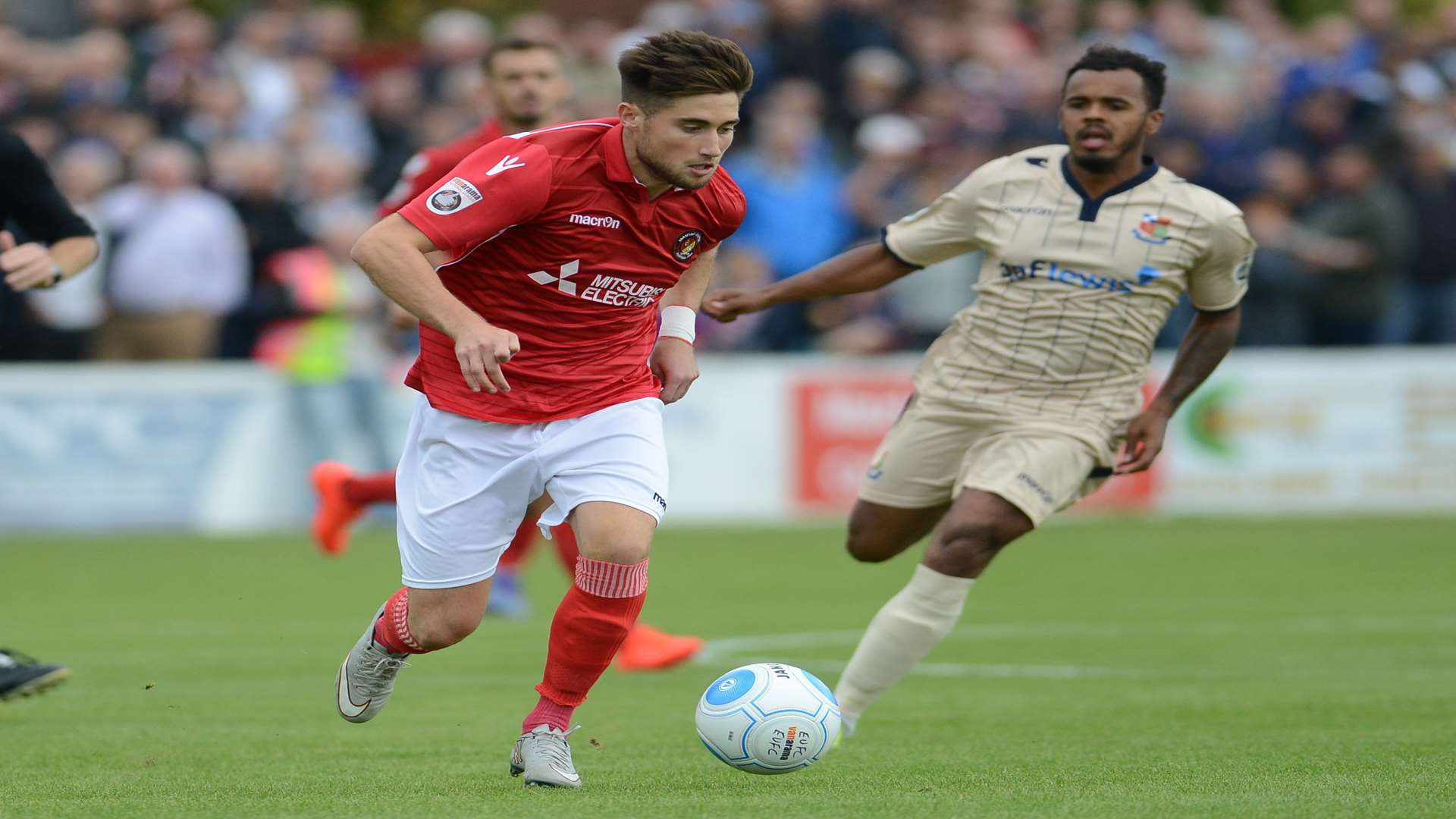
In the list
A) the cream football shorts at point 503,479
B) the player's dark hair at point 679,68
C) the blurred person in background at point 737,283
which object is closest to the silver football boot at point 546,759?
the cream football shorts at point 503,479

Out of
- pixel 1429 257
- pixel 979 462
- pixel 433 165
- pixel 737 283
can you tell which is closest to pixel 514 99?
pixel 433 165

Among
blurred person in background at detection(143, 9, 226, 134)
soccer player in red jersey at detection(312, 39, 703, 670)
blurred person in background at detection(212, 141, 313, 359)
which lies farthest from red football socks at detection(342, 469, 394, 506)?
blurred person in background at detection(143, 9, 226, 134)

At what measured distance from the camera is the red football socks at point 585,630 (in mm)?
5680

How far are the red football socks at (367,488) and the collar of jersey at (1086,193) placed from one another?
378cm

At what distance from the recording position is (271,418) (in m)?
15.5

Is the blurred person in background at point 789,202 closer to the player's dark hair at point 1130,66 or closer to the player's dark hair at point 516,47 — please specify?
the player's dark hair at point 516,47

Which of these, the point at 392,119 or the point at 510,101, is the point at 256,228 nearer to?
the point at 392,119

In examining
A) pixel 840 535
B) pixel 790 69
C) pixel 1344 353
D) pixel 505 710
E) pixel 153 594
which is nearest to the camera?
pixel 505 710

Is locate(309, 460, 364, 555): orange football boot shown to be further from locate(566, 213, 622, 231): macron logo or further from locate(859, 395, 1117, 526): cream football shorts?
locate(566, 213, 622, 231): macron logo

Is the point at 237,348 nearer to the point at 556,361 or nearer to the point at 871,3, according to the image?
the point at 871,3

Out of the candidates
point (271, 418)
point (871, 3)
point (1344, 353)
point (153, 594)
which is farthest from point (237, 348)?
point (1344, 353)

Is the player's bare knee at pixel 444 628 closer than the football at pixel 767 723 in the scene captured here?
No

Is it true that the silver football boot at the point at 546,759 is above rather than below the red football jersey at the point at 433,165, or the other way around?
below

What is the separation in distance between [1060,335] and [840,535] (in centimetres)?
821
